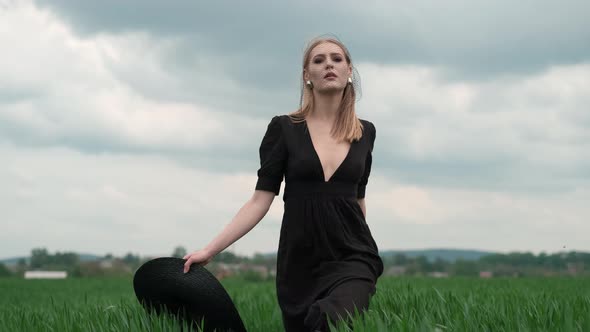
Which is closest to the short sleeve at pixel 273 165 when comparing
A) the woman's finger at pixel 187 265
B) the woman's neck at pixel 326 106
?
the woman's neck at pixel 326 106

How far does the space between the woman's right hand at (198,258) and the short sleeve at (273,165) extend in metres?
0.52

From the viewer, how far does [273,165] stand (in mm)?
4539

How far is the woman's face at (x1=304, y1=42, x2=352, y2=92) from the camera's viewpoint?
446 centimetres

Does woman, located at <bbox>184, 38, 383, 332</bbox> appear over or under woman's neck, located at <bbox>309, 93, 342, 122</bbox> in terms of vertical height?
under

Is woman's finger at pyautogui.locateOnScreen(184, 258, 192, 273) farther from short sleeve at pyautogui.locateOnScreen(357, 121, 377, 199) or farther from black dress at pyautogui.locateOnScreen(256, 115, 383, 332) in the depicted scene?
short sleeve at pyautogui.locateOnScreen(357, 121, 377, 199)

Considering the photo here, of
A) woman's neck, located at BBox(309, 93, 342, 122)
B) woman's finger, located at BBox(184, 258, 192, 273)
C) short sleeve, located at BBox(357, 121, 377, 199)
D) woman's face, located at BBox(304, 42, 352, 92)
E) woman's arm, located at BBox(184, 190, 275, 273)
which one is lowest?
woman's finger, located at BBox(184, 258, 192, 273)

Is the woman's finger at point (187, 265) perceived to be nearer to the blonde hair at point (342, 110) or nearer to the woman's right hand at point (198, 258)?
the woman's right hand at point (198, 258)

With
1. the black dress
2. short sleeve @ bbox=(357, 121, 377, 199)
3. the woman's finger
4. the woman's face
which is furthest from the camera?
short sleeve @ bbox=(357, 121, 377, 199)

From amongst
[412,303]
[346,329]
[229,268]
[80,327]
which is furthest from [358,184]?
[229,268]

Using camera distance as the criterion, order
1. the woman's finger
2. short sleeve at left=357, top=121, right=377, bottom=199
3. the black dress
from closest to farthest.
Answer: the black dress, the woman's finger, short sleeve at left=357, top=121, right=377, bottom=199

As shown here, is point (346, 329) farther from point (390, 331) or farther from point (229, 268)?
point (229, 268)

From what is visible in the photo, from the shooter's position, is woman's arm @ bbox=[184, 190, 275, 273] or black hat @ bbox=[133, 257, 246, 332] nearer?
woman's arm @ bbox=[184, 190, 275, 273]

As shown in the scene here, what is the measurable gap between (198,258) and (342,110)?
1.30 meters

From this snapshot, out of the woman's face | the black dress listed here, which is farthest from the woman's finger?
the woman's face
